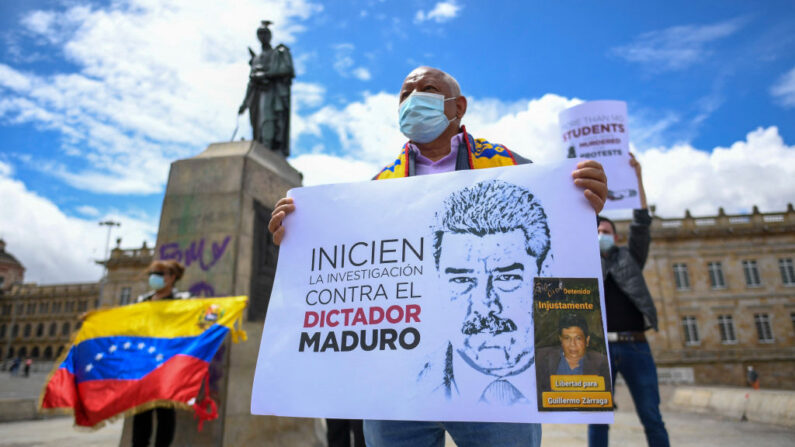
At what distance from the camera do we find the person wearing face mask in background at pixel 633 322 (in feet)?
9.23

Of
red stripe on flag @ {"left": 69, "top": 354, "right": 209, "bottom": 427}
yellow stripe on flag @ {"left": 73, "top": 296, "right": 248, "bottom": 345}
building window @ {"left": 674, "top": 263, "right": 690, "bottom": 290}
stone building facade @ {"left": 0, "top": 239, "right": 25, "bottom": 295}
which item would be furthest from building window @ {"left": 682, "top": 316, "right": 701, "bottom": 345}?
stone building facade @ {"left": 0, "top": 239, "right": 25, "bottom": 295}

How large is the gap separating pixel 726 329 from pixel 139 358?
42.6m

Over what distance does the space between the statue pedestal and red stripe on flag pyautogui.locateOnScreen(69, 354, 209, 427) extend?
366mm

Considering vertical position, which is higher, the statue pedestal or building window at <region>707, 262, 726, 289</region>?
building window at <region>707, 262, 726, 289</region>

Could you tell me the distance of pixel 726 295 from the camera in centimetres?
3653

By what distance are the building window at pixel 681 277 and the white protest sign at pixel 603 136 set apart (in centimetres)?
3890

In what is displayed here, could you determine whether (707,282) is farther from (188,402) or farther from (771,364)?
(188,402)

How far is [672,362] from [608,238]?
121 feet

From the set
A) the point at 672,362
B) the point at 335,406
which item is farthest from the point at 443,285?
the point at 672,362

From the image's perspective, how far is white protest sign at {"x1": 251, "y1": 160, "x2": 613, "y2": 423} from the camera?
1325 millimetres

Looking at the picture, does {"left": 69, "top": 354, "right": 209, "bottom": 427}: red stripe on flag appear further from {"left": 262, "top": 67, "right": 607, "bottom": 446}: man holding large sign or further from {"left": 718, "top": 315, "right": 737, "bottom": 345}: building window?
{"left": 718, "top": 315, "right": 737, "bottom": 345}: building window

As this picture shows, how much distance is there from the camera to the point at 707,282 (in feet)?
122

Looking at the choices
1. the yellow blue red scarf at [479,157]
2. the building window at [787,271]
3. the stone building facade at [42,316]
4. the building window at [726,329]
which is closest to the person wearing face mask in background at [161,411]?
the yellow blue red scarf at [479,157]

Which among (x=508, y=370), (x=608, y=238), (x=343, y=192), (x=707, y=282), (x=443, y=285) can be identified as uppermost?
(x=707, y=282)
